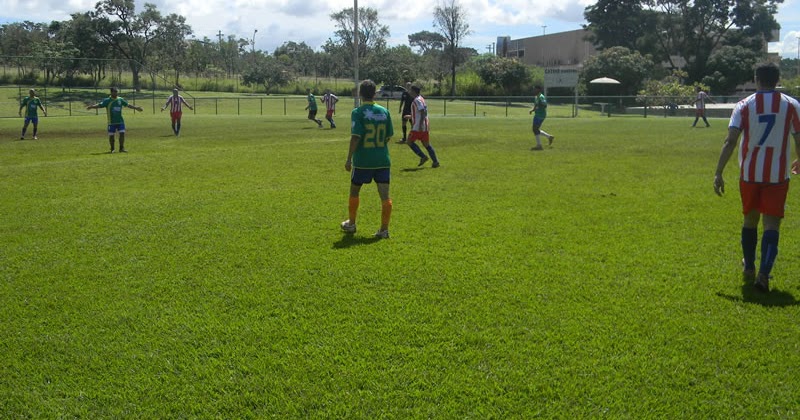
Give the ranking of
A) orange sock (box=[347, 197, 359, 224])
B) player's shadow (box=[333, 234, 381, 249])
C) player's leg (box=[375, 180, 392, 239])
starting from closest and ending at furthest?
1. player's shadow (box=[333, 234, 381, 249])
2. player's leg (box=[375, 180, 392, 239])
3. orange sock (box=[347, 197, 359, 224])

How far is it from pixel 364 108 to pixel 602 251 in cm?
313

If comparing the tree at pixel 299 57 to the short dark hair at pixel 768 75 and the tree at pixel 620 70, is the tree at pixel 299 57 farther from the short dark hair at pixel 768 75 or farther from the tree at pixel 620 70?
the short dark hair at pixel 768 75

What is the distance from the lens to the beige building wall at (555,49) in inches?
3383

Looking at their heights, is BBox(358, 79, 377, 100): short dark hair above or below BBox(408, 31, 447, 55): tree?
below

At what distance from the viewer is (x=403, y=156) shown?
17.1 metres

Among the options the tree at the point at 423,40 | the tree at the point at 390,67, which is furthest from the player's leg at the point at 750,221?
the tree at the point at 423,40

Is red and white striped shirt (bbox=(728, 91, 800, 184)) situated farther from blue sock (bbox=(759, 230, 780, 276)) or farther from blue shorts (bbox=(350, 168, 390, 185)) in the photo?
blue shorts (bbox=(350, 168, 390, 185))

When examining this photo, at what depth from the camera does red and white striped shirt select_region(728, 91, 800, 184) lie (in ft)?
18.2

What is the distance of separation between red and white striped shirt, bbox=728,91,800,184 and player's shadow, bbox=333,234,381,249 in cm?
395

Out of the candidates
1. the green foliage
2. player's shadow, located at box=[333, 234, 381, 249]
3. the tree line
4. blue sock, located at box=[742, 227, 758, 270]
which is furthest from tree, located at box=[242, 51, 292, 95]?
blue sock, located at box=[742, 227, 758, 270]

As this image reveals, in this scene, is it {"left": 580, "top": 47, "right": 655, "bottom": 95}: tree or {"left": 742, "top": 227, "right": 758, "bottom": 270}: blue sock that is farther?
{"left": 580, "top": 47, "right": 655, "bottom": 95}: tree

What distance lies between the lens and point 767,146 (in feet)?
18.3

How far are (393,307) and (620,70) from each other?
5763 cm

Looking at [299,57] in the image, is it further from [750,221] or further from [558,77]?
[750,221]
